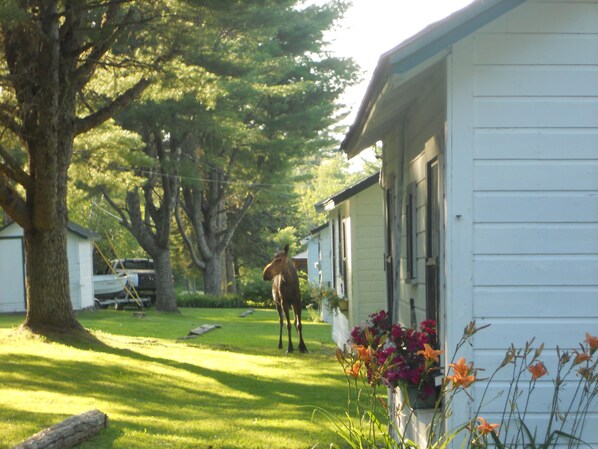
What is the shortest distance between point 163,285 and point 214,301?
672cm

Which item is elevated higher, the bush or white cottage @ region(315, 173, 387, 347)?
white cottage @ region(315, 173, 387, 347)

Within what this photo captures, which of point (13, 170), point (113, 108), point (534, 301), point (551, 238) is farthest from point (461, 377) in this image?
point (113, 108)

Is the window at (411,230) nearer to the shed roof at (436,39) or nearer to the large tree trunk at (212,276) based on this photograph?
the shed roof at (436,39)

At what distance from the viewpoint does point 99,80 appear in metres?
18.7

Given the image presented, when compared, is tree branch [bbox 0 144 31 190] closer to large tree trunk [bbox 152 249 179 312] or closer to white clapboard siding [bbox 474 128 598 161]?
white clapboard siding [bbox 474 128 598 161]

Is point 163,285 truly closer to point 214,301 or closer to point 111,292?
point 111,292

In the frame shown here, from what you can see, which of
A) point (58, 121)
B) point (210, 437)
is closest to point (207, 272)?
point (58, 121)

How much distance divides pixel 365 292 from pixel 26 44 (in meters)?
7.66

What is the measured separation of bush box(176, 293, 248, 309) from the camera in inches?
1704

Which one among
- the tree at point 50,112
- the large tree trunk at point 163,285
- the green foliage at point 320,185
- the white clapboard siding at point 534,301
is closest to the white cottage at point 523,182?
the white clapboard siding at point 534,301

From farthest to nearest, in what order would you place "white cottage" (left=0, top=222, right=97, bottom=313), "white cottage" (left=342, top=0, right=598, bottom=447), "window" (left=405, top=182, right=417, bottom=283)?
1. "white cottage" (left=0, top=222, right=97, bottom=313)
2. "window" (left=405, top=182, right=417, bottom=283)
3. "white cottage" (left=342, top=0, right=598, bottom=447)

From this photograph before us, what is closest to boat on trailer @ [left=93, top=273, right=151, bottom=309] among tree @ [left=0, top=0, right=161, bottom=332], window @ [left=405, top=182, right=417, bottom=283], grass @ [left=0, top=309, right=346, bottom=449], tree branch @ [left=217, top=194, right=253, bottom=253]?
tree branch @ [left=217, top=194, right=253, bottom=253]

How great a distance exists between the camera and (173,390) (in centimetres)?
1328

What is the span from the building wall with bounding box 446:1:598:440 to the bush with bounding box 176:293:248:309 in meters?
37.2
